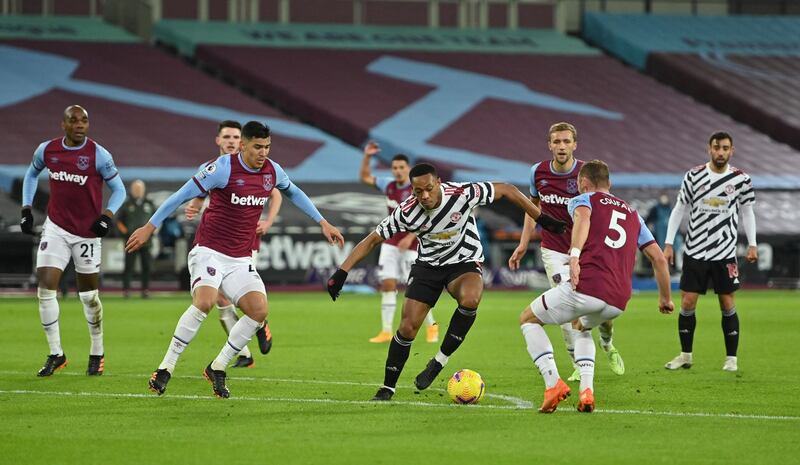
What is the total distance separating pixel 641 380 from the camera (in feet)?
42.9

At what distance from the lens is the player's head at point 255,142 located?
11445mm

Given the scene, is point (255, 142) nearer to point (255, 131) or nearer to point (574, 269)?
point (255, 131)

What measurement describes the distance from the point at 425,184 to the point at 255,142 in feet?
5.39

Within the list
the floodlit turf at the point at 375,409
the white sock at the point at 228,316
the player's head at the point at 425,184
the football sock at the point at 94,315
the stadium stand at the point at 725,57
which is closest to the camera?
the floodlit turf at the point at 375,409

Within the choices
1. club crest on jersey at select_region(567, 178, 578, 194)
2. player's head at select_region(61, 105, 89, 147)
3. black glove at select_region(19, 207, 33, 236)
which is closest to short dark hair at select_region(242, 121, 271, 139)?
player's head at select_region(61, 105, 89, 147)

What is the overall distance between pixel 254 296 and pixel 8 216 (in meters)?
19.2

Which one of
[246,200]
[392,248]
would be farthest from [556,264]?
[392,248]

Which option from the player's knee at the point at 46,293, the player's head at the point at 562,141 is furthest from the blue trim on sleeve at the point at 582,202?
the player's knee at the point at 46,293

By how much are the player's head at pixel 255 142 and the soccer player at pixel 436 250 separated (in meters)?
1.21

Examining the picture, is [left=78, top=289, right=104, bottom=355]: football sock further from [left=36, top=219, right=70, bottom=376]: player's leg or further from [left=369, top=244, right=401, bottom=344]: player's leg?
[left=369, top=244, right=401, bottom=344]: player's leg

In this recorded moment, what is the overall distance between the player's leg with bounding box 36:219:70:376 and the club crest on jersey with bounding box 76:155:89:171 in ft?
2.05

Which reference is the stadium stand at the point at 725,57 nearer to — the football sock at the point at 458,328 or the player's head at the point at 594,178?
the football sock at the point at 458,328

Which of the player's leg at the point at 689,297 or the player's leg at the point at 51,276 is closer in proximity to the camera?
the player's leg at the point at 51,276

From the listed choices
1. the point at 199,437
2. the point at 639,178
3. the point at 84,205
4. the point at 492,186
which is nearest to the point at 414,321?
the point at 492,186
